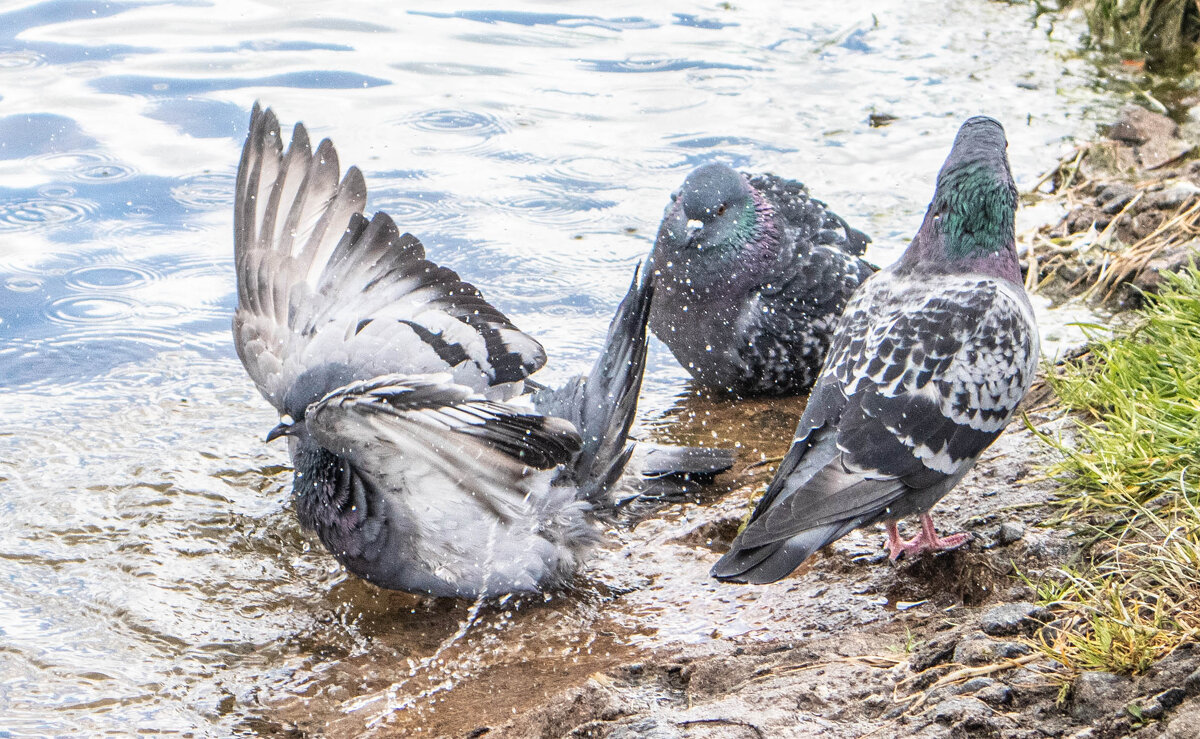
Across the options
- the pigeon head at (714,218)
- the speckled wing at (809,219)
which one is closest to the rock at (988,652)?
the pigeon head at (714,218)

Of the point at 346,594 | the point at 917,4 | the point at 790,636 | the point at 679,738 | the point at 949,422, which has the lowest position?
the point at 346,594

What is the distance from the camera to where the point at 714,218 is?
218 inches

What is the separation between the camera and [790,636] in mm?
3494

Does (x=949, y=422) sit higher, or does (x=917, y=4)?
(x=917, y=4)

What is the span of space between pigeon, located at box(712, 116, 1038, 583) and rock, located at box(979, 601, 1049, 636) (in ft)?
1.83

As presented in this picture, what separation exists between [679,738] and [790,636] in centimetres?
95

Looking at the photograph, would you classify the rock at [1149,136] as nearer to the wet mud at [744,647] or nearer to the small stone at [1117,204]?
the small stone at [1117,204]

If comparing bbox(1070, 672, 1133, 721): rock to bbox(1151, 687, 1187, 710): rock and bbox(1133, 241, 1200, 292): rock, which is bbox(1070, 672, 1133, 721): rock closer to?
bbox(1151, 687, 1187, 710): rock

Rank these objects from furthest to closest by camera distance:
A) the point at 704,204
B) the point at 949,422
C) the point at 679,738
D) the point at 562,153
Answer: the point at 562,153
the point at 704,204
the point at 949,422
the point at 679,738

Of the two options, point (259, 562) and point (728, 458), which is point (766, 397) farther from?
point (259, 562)

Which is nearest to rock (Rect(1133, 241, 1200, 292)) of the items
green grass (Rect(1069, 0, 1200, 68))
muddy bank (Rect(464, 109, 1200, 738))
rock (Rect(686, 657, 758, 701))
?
muddy bank (Rect(464, 109, 1200, 738))

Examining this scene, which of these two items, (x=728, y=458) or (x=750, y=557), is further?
(x=728, y=458)

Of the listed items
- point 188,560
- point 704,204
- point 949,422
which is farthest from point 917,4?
point 188,560

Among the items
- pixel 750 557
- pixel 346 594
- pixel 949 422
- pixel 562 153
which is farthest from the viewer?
pixel 562 153
